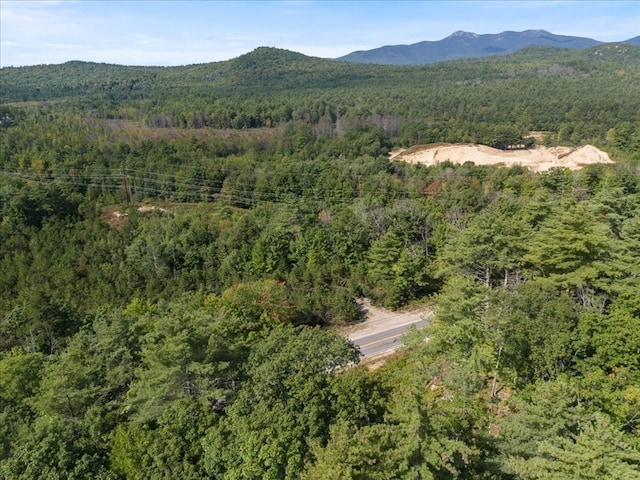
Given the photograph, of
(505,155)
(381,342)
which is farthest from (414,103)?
(381,342)

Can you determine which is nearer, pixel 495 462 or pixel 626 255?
pixel 495 462

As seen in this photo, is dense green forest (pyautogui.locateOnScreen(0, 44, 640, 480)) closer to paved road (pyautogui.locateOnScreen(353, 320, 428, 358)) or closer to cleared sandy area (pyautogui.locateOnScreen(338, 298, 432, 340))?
cleared sandy area (pyautogui.locateOnScreen(338, 298, 432, 340))

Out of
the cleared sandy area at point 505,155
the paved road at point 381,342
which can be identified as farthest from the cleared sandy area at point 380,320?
the cleared sandy area at point 505,155

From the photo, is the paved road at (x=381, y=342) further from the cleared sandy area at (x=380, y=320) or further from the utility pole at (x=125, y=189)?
the utility pole at (x=125, y=189)

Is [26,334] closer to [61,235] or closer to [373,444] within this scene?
[61,235]

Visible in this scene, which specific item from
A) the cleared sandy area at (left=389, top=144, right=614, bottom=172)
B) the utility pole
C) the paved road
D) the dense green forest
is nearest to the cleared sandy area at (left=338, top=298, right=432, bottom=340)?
the paved road

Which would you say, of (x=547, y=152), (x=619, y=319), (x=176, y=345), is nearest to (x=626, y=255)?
(x=619, y=319)

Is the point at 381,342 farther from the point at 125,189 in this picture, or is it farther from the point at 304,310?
the point at 125,189
